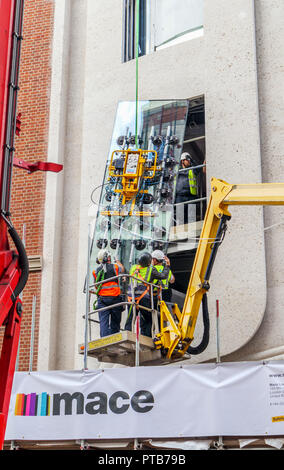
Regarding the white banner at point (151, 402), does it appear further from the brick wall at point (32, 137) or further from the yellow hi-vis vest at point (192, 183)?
the yellow hi-vis vest at point (192, 183)

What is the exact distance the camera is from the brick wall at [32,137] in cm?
1628

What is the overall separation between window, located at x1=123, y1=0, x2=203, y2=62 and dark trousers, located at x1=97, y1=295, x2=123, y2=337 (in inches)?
Answer: 272

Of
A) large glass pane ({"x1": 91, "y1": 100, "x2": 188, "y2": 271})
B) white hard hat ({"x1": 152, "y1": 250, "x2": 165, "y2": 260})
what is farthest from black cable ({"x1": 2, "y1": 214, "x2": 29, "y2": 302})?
large glass pane ({"x1": 91, "y1": 100, "x2": 188, "y2": 271})

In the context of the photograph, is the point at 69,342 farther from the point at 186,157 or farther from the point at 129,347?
the point at 186,157

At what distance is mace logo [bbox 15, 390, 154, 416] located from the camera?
11914mm

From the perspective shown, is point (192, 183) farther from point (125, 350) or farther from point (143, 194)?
point (125, 350)

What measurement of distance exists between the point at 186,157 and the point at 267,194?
3.83m

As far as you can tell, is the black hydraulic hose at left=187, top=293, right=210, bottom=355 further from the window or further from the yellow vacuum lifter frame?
the window

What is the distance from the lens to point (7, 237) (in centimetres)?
695

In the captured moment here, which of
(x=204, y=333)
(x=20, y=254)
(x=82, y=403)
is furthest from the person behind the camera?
(x=204, y=333)

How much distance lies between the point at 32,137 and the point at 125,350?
22.1 feet

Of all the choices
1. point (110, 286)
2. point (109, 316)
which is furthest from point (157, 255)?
point (109, 316)

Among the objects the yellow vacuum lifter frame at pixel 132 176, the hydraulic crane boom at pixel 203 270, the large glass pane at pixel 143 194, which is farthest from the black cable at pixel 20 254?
the yellow vacuum lifter frame at pixel 132 176

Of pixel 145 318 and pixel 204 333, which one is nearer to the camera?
pixel 204 333
